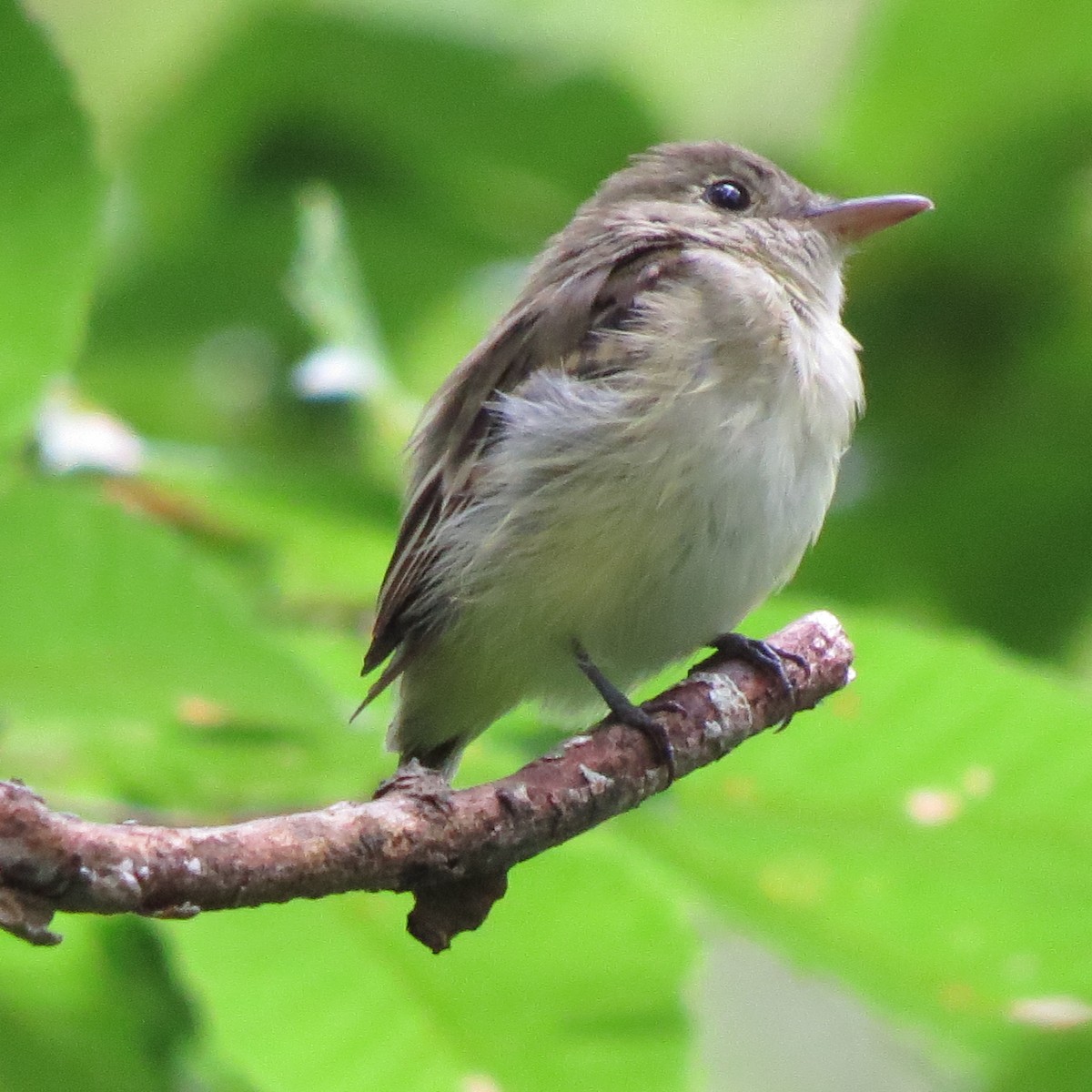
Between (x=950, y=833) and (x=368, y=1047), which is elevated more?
(x=950, y=833)

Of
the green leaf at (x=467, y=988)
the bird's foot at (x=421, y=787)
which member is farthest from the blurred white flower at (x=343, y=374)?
the bird's foot at (x=421, y=787)

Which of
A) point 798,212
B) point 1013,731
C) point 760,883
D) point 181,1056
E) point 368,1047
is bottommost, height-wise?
point 181,1056

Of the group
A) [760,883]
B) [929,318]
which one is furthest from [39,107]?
[929,318]

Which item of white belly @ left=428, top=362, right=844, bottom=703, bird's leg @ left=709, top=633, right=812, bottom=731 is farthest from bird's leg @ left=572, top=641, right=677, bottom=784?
white belly @ left=428, top=362, right=844, bottom=703

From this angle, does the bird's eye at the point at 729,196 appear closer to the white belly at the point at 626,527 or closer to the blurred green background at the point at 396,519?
the blurred green background at the point at 396,519

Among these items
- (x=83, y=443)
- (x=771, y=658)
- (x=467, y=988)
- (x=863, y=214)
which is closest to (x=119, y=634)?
(x=467, y=988)

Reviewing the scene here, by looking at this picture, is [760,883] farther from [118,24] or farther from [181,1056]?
[118,24]

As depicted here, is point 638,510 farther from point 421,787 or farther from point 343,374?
point 421,787
